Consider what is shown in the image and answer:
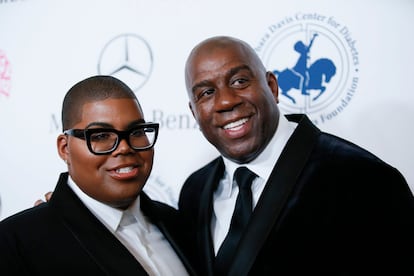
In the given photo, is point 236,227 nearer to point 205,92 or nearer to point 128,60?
point 205,92

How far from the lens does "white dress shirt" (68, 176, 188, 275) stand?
1201mm

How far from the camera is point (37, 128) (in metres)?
2.26

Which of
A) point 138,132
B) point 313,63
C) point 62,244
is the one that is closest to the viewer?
point 62,244

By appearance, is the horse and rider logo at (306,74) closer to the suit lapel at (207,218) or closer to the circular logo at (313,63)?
the circular logo at (313,63)

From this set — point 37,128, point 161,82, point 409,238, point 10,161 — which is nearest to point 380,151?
point 409,238

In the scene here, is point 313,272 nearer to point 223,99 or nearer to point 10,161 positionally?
point 223,99

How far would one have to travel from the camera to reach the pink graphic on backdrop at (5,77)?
2.33 m

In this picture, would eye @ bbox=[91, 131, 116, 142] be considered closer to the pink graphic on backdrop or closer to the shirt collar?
the shirt collar

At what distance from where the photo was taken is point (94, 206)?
121 cm

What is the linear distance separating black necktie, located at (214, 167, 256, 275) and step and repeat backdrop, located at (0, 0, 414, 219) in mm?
593

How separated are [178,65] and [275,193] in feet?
3.04

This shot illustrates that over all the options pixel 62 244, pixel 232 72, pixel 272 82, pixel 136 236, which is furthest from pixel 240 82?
pixel 62 244

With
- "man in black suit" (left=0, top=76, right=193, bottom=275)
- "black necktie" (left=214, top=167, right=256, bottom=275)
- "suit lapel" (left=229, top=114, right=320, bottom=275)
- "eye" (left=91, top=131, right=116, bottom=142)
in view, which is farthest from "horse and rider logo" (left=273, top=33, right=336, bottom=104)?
"eye" (left=91, top=131, right=116, bottom=142)

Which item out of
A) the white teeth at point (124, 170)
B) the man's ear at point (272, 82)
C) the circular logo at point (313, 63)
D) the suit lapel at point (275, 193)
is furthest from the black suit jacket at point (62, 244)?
the circular logo at point (313, 63)
